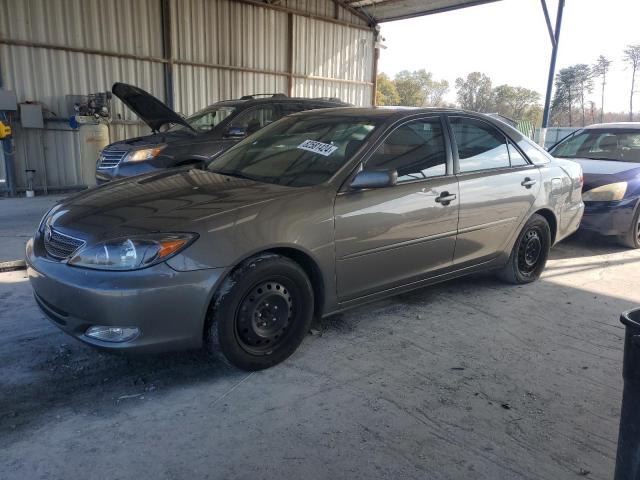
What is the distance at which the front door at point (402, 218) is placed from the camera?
3463mm

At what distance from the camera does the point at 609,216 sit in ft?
20.4

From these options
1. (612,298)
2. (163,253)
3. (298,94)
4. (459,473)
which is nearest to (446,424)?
(459,473)

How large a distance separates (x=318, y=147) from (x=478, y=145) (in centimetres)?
145

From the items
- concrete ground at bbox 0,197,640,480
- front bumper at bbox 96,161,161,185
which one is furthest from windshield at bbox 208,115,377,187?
front bumper at bbox 96,161,161,185

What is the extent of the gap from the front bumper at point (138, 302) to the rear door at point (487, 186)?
7.17ft

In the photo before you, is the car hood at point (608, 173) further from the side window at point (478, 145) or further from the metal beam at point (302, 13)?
the metal beam at point (302, 13)

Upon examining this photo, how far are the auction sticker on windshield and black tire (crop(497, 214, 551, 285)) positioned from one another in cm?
209

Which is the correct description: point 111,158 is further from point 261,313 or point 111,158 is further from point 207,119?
point 261,313

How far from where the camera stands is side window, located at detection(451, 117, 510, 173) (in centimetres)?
422

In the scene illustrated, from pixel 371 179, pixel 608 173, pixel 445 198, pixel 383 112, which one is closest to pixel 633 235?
pixel 608 173

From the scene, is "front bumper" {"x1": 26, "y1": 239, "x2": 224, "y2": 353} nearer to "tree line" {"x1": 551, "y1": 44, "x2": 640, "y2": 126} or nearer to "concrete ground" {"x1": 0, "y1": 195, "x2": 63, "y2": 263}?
"concrete ground" {"x1": 0, "y1": 195, "x2": 63, "y2": 263}

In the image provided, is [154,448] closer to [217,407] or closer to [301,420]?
[217,407]

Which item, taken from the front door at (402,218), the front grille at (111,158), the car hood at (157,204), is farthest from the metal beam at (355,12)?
the car hood at (157,204)

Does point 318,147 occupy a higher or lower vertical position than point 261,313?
higher
